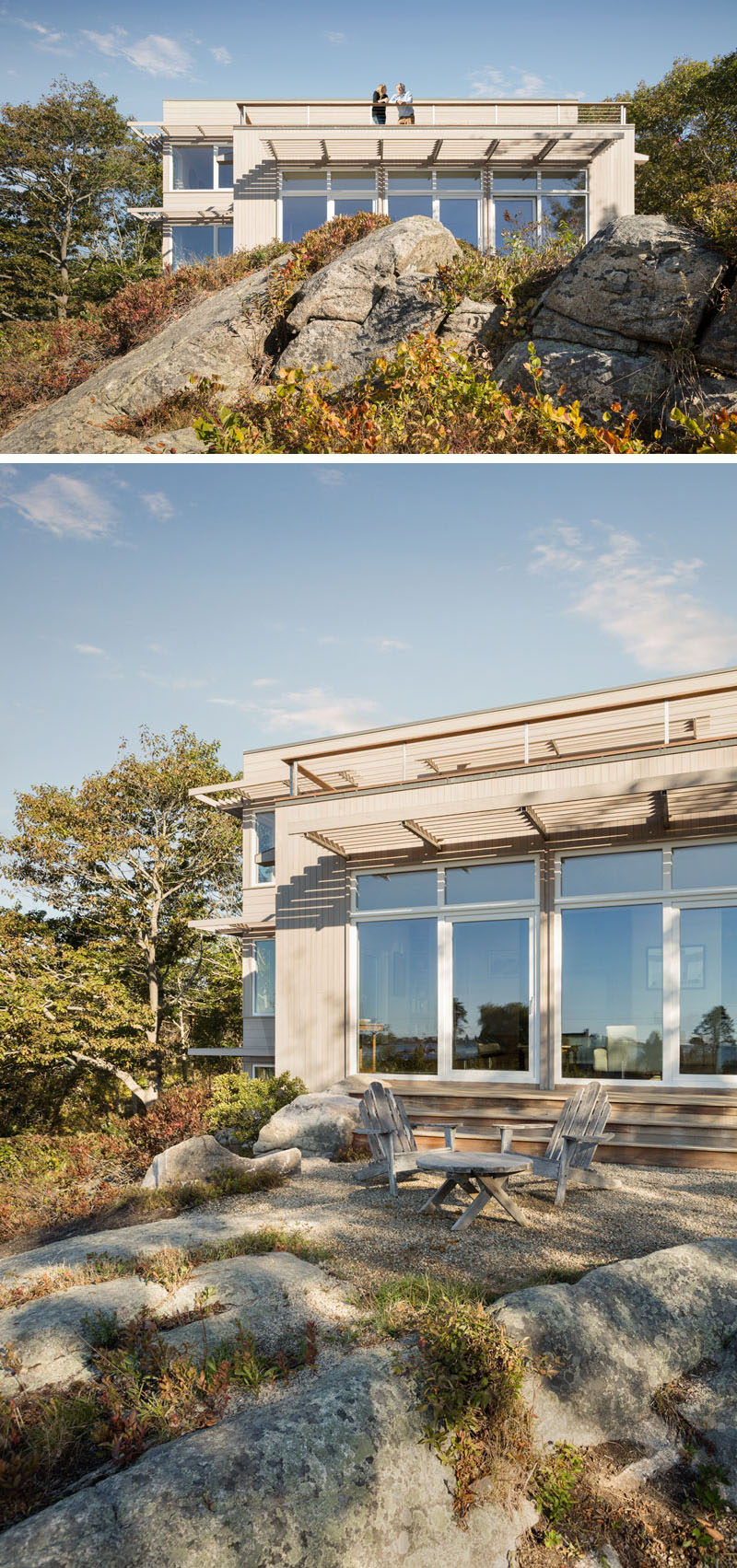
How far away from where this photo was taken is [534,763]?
1078cm

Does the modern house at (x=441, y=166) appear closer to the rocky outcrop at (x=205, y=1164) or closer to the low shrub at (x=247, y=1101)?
the low shrub at (x=247, y=1101)

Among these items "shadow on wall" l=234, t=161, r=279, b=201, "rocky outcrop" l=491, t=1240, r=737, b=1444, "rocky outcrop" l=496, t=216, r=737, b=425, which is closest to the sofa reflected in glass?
"rocky outcrop" l=491, t=1240, r=737, b=1444

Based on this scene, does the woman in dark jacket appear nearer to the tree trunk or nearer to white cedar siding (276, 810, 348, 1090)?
white cedar siding (276, 810, 348, 1090)

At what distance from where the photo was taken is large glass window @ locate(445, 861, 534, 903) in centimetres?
1075

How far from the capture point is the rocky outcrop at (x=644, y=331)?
39.5 ft

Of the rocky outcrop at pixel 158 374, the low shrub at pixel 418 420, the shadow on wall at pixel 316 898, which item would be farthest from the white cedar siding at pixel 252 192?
the shadow on wall at pixel 316 898

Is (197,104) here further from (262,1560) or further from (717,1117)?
(262,1560)

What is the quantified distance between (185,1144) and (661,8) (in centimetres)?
1804

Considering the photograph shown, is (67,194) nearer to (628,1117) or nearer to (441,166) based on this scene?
(441,166)

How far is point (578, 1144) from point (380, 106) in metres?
20.6

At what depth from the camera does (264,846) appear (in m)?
18.5

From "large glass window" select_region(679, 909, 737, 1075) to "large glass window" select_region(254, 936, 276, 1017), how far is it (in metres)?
9.99

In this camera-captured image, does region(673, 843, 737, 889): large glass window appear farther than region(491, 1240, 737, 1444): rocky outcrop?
Yes

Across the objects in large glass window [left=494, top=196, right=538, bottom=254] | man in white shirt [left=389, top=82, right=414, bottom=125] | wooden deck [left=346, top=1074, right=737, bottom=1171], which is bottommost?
wooden deck [left=346, top=1074, right=737, bottom=1171]
